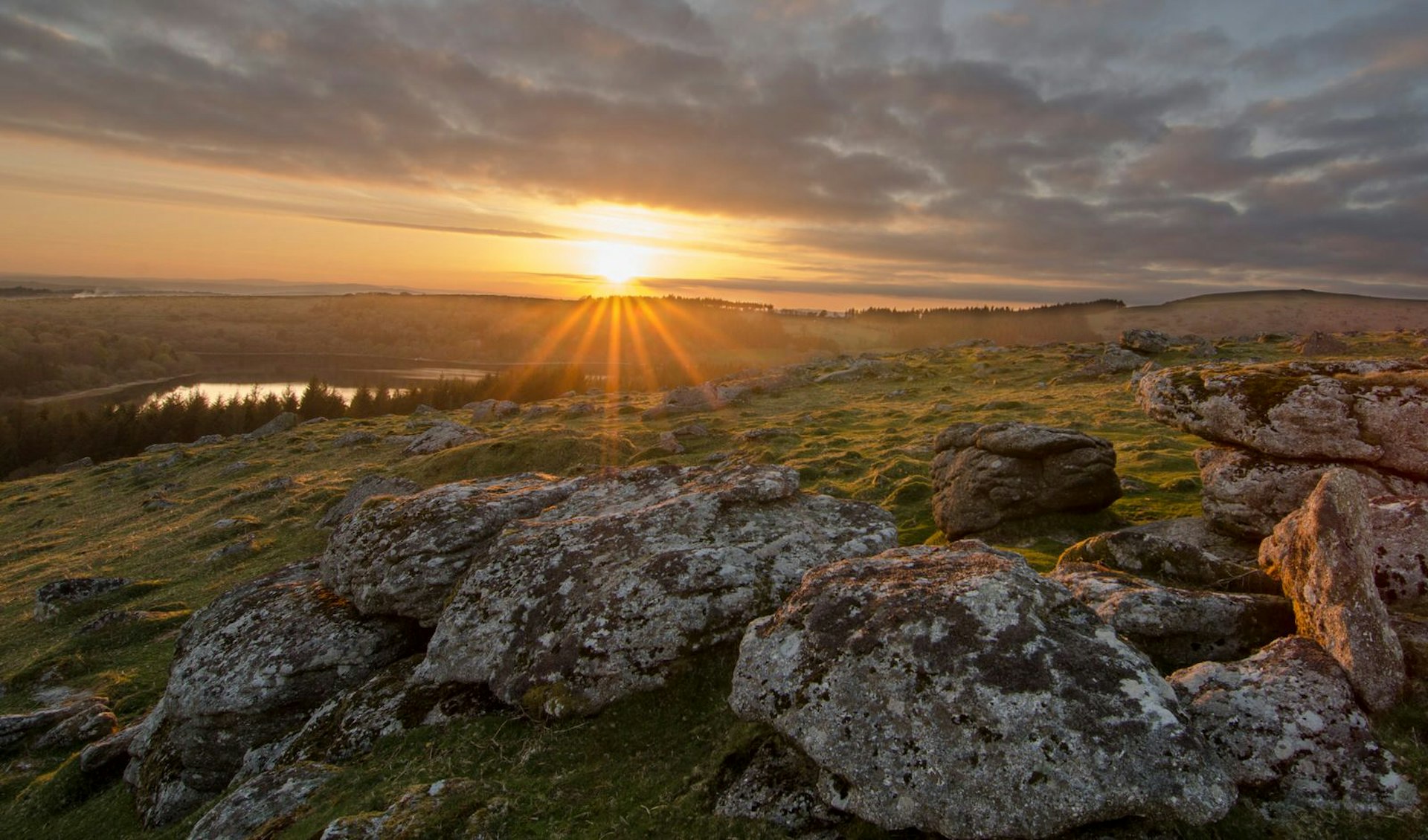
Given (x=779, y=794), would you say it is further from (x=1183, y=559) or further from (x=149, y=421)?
(x=149, y=421)

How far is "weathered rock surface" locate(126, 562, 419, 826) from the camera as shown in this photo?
10961 millimetres

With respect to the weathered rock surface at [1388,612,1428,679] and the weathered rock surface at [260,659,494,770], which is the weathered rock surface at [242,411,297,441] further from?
the weathered rock surface at [1388,612,1428,679]

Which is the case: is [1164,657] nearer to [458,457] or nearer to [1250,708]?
[1250,708]

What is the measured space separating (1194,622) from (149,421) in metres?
99.9

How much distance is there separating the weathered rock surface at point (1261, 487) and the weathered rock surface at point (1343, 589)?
355cm

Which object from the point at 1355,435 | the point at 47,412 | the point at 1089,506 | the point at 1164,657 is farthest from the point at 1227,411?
the point at 47,412

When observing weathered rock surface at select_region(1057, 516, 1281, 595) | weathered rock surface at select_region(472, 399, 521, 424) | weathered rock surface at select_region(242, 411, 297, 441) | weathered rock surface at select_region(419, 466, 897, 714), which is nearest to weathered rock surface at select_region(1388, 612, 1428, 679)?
weathered rock surface at select_region(1057, 516, 1281, 595)

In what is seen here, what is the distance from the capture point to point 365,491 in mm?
28031

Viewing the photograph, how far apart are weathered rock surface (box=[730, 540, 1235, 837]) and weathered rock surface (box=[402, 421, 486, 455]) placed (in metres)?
38.1

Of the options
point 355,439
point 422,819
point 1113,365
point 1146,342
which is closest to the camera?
point 422,819

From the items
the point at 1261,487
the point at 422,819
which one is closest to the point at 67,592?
the point at 422,819

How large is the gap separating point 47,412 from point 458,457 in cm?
8215

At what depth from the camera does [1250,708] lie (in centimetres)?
709

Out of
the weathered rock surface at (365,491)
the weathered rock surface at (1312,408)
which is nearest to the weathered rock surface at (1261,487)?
the weathered rock surface at (1312,408)
